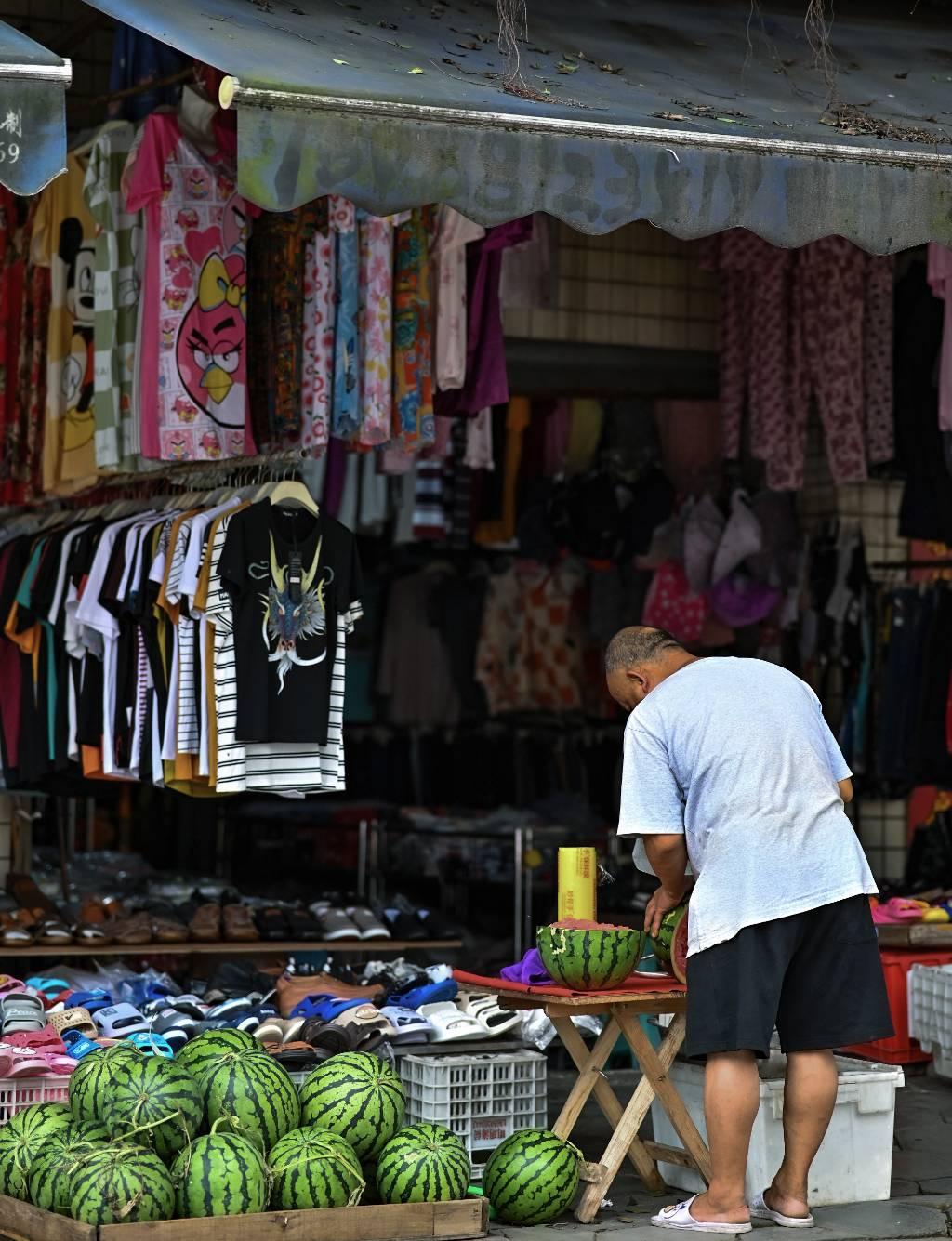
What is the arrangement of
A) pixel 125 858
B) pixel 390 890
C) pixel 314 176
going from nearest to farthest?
pixel 314 176, pixel 125 858, pixel 390 890

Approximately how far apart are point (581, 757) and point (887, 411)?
11.0 feet

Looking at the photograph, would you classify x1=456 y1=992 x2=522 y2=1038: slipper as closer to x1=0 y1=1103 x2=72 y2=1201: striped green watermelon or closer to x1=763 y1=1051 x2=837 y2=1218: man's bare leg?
x1=763 y1=1051 x2=837 y2=1218: man's bare leg

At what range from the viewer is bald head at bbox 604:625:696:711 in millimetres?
5617

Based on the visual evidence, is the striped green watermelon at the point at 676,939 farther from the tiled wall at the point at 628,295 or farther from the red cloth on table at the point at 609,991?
the tiled wall at the point at 628,295

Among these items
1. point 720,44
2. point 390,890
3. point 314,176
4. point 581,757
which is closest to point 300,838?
point 390,890

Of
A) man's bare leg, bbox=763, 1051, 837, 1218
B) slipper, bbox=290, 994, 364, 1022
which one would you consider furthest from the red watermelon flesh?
slipper, bbox=290, 994, 364, 1022

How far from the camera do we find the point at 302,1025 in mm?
6430

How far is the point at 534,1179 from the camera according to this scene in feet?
17.9

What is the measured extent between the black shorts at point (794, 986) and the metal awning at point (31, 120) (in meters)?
2.68

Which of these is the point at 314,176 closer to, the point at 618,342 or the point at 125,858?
the point at 618,342

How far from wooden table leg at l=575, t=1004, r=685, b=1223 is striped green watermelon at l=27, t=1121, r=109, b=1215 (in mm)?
1396

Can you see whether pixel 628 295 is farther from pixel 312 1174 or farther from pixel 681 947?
pixel 312 1174

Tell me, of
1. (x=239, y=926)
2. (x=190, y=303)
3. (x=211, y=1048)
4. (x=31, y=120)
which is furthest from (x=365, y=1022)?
(x=31, y=120)

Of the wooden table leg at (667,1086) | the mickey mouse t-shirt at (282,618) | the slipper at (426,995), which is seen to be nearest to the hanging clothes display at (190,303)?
the mickey mouse t-shirt at (282,618)
